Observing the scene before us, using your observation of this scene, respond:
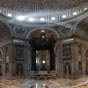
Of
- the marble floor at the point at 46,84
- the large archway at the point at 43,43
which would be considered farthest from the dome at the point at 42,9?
the marble floor at the point at 46,84

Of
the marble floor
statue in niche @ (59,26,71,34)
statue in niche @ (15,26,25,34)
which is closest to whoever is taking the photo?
the marble floor

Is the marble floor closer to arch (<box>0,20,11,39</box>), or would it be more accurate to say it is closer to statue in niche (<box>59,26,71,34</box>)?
arch (<box>0,20,11,39</box>)

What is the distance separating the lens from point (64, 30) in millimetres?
28266

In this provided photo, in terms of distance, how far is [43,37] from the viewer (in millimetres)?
28453

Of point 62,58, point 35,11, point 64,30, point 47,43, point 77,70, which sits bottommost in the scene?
point 77,70

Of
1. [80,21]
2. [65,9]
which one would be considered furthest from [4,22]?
[80,21]

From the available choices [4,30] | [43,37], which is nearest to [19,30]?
[4,30]

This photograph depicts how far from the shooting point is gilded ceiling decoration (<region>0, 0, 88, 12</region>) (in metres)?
24.2

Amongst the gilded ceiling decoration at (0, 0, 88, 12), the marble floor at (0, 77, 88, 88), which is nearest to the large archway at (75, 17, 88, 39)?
the gilded ceiling decoration at (0, 0, 88, 12)

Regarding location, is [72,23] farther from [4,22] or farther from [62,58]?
[4,22]

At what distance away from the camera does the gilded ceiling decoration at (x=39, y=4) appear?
24191 millimetres

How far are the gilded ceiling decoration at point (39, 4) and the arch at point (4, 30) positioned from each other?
254cm

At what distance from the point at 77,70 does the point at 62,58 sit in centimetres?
308

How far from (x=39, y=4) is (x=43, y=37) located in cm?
518
